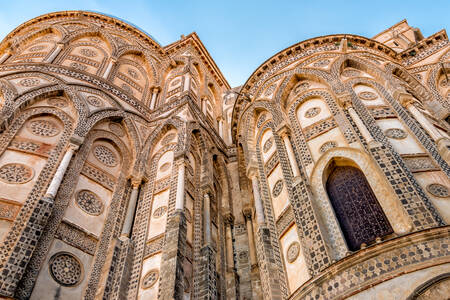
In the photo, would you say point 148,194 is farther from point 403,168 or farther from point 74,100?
point 403,168

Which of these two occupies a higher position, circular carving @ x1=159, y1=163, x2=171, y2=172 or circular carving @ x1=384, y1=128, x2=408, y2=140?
circular carving @ x1=159, y1=163, x2=171, y2=172

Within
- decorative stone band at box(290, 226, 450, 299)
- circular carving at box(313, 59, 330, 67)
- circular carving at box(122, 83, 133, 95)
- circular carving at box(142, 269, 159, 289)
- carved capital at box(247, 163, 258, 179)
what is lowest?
decorative stone band at box(290, 226, 450, 299)

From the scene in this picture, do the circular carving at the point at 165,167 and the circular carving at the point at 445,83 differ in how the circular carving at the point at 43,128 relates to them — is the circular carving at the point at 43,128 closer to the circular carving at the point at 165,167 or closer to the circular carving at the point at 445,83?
the circular carving at the point at 165,167

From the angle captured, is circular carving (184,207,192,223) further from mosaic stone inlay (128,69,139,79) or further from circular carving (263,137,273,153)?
mosaic stone inlay (128,69,139,79)

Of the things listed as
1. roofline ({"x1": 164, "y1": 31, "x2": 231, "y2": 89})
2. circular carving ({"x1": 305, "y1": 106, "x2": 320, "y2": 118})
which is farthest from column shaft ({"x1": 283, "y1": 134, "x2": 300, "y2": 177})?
roofline ({"x1": 164, "y1": 31, "x2": 231, "y2": 89})

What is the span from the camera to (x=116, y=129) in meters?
11.5

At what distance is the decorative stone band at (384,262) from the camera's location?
16.8ft

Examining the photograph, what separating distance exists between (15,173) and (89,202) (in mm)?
1707

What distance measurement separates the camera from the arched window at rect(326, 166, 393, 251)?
6430 millimetres

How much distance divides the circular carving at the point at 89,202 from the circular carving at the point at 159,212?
4.21 feet

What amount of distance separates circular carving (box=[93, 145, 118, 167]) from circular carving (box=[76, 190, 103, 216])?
1.30 m

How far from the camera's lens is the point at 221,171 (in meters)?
13.0

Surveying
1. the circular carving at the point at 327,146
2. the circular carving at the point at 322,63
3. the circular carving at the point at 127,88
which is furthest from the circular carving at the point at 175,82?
the circular carving at the point at 327,146

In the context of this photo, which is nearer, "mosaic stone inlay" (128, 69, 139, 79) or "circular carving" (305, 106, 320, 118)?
"circular carving" (305, 106, 320, 118)
